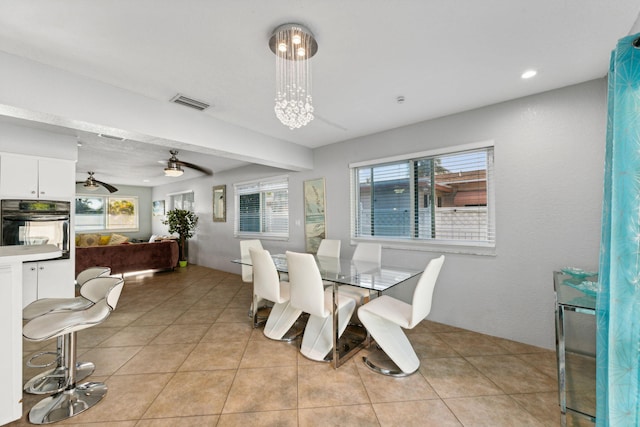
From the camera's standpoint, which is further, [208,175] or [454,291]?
[208,175]

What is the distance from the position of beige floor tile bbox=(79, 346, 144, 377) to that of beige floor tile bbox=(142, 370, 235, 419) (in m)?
0.64

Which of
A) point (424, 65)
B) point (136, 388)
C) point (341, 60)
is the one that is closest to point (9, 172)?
point (136, 388)

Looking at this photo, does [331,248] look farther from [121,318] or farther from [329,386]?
[121,318]

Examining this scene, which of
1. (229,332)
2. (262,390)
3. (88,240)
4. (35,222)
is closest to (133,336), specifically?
(229,332)

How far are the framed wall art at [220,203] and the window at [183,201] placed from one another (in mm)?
1128

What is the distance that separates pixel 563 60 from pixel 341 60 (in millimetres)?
1763

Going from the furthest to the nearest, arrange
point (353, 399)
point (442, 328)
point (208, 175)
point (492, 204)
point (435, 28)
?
1. point (208, 175)
2. point (442, 328)
3. point (492, 204)
4. point (353, 399)
5. point (435, 28)

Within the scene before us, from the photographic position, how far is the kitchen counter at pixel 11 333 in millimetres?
1406

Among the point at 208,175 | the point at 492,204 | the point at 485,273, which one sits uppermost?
the point at 208,175

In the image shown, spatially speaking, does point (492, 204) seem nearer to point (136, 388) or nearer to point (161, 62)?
point (161, 62)

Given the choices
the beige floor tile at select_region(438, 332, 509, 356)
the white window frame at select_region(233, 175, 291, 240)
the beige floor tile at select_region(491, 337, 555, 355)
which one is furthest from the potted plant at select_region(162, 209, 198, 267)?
the beige floor tile at select_region(491, 337, 555, 355)

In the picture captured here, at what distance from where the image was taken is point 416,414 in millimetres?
1715

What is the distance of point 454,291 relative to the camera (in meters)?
3.06

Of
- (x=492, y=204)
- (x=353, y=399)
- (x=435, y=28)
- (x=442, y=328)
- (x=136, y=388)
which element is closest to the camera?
(x=435, y=28)
